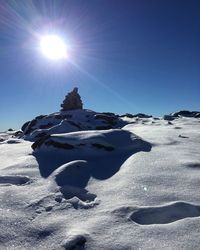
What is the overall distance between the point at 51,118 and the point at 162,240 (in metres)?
48.5

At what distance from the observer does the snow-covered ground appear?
791 centimetres

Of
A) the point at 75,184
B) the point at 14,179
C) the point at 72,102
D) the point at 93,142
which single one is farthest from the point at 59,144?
the point at 72,102

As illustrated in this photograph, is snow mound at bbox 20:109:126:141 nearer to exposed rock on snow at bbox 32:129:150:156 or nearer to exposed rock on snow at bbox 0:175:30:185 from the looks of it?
exposed rock on snow at bbox 32:129:150:156

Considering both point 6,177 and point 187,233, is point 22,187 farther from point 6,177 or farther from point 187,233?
point 187,233

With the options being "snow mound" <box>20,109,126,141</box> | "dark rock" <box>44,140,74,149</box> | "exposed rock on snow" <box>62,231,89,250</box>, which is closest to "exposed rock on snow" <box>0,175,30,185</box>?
"dark rock" <box>44,140,74,149</box>

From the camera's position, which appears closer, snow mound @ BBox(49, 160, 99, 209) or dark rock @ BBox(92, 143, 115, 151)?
snow mound @ BBox(49, 160, 99, 209)

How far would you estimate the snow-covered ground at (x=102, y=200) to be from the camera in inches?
311

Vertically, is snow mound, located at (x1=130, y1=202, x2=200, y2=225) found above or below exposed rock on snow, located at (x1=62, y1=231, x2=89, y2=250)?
above

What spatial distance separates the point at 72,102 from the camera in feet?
210

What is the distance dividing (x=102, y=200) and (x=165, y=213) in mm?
2447

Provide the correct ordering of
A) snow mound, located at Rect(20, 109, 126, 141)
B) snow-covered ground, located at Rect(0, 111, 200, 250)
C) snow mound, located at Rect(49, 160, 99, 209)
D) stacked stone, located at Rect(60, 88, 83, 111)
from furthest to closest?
stacked stone, located at Rect(60, 88, 83, 111), snow mound, located at Rect(20, 109, 126, 141), snow mound, located at Rect(49, 160, 99, 209), snow-covered ground, located at Rect(0, 111, 200, 250)

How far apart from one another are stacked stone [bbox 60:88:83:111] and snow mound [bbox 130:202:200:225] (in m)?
54.9

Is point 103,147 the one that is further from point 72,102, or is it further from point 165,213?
point 72,102

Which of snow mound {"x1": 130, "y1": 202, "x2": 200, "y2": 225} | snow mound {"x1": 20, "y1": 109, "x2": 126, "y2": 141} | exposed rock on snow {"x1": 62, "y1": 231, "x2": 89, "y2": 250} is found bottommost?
exposed rock on snow {"x1": 62, "y1": 231, "x2": 89, "y2": 250}
